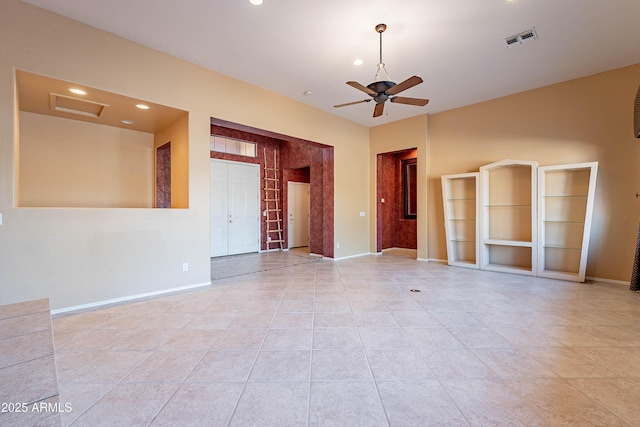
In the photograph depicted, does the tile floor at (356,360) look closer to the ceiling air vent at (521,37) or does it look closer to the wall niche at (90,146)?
the wall niche at (90,146)

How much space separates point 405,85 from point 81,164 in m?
5.09

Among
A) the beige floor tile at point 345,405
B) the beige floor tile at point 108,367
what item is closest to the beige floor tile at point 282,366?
the beige floor tile at point 345,405

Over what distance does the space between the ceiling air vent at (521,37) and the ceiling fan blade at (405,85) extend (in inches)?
61.9

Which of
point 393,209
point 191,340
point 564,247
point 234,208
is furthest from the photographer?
point 393,209

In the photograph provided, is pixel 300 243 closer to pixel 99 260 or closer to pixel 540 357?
pixel 99 260

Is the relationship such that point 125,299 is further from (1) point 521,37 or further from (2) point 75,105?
(1) point 521,37

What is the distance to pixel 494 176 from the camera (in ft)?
18.0

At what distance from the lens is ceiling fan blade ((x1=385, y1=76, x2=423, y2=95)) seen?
10.1 feet

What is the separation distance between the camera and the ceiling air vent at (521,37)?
337 cm

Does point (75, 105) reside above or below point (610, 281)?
above

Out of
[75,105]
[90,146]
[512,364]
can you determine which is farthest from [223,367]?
[90,146]

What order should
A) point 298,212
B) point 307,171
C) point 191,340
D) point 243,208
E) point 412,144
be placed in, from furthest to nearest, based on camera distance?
1. point 307,171
2. point 298,212
3. point 243,208
4. point 412,144
5. point 191,340

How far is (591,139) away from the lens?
450 centimetres

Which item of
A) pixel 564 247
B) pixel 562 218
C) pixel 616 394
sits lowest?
pixel 616 394
